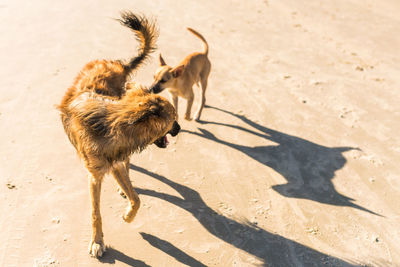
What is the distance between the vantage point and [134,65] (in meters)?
4.66

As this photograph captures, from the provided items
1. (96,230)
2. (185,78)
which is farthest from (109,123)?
(185,78)

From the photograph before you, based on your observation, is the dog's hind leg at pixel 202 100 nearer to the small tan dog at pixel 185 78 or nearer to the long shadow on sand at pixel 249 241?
the small tan dog at pixel 185 78

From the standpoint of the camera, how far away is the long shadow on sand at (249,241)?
4198 millimetres

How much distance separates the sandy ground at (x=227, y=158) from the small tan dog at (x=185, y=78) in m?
0.56

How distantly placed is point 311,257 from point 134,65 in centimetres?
384

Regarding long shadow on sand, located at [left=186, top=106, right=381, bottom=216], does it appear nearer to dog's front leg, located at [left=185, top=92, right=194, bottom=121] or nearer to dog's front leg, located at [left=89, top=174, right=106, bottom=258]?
dog's front leg, located at [left=185, top=92, right=194, bottom=121]

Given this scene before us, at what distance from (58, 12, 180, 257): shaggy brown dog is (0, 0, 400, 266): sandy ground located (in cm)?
80

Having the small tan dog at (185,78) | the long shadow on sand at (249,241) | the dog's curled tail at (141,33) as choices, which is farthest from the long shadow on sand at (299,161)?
the dog's curled tail at (141,33)

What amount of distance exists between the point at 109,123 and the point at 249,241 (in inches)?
105

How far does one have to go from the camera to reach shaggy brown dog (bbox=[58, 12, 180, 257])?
2977mm

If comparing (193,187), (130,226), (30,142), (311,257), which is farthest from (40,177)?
(311,257)

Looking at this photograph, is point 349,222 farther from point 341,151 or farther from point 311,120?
point 311,120

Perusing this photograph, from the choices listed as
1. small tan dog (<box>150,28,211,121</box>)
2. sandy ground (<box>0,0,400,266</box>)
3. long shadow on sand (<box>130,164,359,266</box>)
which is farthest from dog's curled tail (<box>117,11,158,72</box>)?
long shadow on sand (<box>130,164,359,266</box>)

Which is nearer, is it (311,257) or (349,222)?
(311,257)
